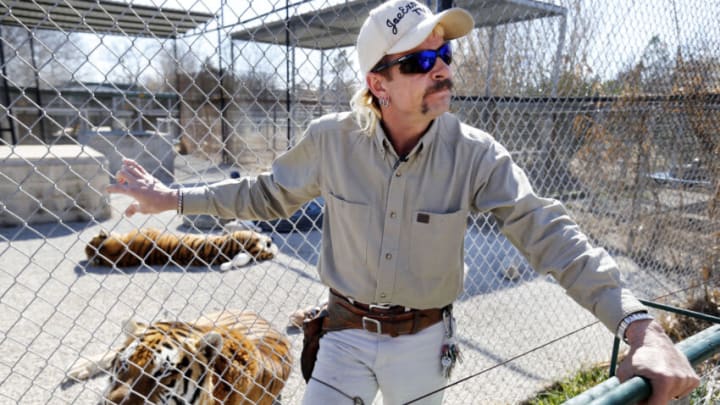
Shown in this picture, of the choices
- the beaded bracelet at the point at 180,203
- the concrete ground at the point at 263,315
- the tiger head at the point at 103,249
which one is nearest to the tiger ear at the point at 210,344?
the concrete ground at the point at 263,315

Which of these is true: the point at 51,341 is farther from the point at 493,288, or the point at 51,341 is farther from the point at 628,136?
the point at 628,136

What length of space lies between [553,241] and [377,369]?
2.86ft

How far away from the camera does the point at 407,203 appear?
1.85 m

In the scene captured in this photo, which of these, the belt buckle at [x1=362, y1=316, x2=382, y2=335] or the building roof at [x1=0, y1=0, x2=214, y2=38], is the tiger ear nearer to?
the belt buckle at [x1=362, y1=316, x2=382, y2=335]

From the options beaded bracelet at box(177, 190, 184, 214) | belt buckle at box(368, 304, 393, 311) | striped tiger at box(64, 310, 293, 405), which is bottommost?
striped tiger at box(64, 310, 293, 405)

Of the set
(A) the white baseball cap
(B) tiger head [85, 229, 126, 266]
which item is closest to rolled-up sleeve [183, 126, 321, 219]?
(A) the white baseball cap

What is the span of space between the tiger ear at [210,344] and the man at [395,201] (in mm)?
801

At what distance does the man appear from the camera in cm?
178

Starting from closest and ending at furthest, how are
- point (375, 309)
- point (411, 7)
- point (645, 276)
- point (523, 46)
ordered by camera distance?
point (411, 7), point (375, 309), point (523, 46), point (645, 276)

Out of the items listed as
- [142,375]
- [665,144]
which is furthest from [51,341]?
A: [665,144]

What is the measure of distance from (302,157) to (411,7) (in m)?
0.75

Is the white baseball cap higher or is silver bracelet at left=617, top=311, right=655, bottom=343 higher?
the white baseball cap

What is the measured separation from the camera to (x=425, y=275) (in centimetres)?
187

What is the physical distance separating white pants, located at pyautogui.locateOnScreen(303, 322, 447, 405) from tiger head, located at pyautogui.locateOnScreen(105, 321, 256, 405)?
0.88 meters
